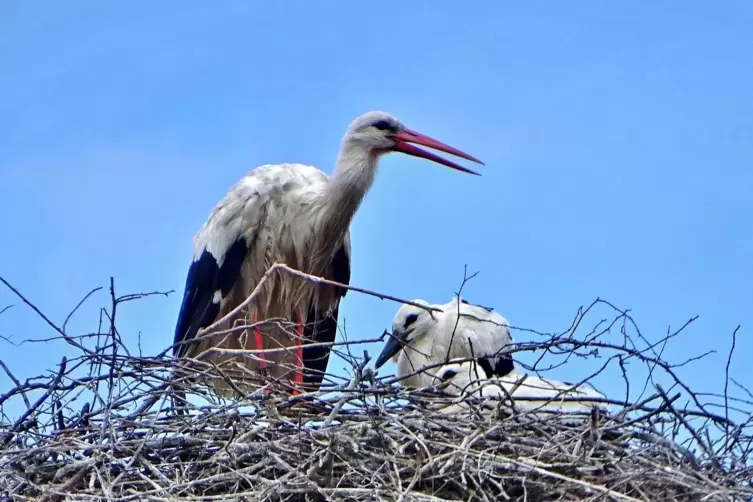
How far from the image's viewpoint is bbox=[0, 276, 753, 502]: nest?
3.27 m

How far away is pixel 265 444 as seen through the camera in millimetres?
3395

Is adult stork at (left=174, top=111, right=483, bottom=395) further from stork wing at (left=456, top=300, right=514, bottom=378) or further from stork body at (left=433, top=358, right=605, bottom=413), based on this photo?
stork body at (left=433, top=358, right=605, bottom=413)

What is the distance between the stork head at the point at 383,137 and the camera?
17.6 ft

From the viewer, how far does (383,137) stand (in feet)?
17.6

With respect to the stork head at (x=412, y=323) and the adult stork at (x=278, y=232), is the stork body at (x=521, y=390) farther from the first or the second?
the adult stork at (x=278, y=232)

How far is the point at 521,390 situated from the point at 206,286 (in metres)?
1.71

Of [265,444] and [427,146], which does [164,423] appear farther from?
[427,146]

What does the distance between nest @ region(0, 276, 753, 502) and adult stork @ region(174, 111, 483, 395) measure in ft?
5.01

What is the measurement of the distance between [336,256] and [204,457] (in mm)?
2143

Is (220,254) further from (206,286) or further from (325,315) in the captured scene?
(325,315)

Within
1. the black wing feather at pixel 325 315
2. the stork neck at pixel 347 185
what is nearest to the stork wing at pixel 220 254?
the stork neck at pixel 347 185

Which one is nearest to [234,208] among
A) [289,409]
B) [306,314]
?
[306,314]

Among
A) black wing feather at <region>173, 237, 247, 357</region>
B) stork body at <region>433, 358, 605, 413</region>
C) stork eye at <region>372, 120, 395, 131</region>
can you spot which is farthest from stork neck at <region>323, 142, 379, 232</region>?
stork body at <region>433, 358, 605, 413</region>

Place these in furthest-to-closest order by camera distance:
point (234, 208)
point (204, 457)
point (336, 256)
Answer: point (336, 256) → point (234, 208) → point (204, 457)
